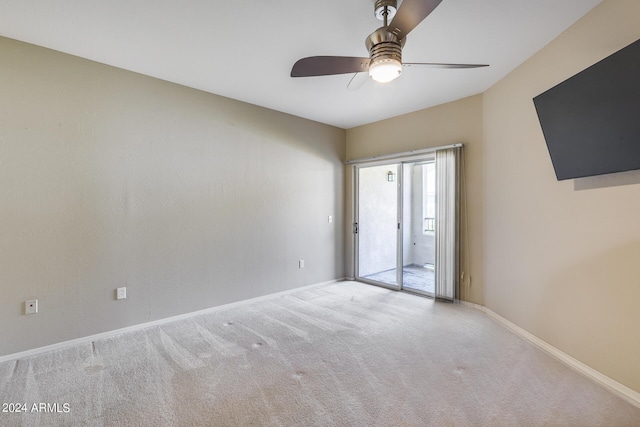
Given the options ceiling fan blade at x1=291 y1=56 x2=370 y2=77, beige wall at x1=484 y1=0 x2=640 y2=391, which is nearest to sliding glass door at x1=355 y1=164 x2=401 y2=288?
beige wall at x1=484 y1=0 x2=640 y2=391

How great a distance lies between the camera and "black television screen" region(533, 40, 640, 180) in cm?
170

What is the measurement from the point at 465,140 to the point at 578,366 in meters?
2.67

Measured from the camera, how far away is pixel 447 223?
3.88 metres

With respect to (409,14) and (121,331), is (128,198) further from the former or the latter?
(409,14)

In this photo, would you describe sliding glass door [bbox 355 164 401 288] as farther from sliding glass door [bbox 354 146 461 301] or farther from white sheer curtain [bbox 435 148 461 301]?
white sheer curtain [bbox 435 148 461 301]

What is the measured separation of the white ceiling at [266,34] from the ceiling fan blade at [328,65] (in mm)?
376

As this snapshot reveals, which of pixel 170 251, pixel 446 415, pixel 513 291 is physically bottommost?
pixel 446 415

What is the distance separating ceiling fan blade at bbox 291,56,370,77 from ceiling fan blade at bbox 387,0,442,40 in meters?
0.28

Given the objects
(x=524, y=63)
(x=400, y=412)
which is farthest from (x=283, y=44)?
(x=400, y=412)

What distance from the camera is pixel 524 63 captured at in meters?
2.85

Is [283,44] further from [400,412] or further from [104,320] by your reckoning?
[104,320]

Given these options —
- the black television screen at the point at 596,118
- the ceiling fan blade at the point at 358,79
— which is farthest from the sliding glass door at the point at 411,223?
the ceiling fan blade at the point at 358,79

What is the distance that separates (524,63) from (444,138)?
49.4 inches

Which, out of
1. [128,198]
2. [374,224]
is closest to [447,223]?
[374,224]
